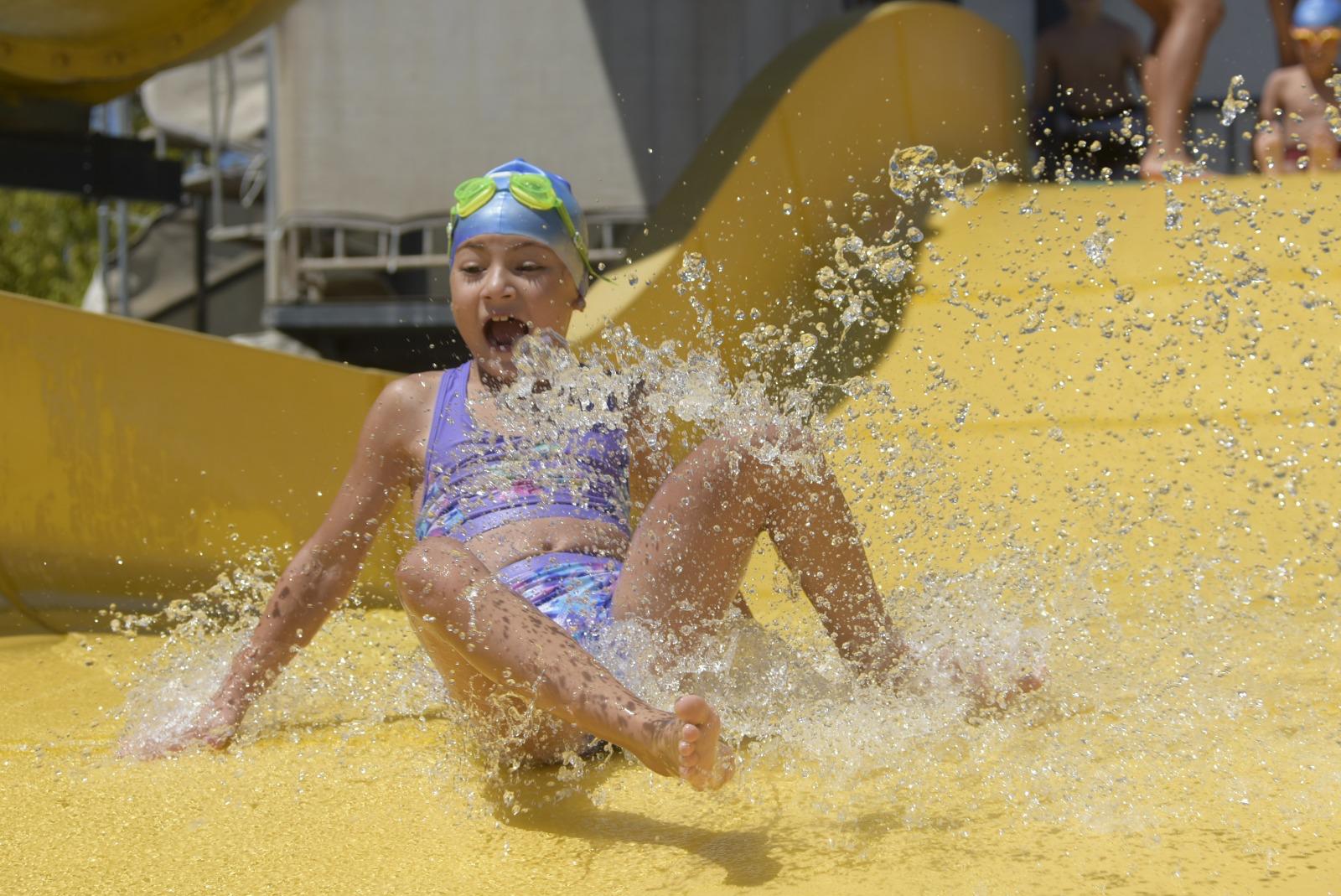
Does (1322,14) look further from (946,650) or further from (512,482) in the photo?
(512,482)

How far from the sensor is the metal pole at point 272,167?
7156 mm

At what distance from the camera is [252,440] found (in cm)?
325

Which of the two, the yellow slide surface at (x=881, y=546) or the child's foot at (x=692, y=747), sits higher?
the child's foot at (x=692, y=747)

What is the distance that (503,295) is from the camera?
2281mm

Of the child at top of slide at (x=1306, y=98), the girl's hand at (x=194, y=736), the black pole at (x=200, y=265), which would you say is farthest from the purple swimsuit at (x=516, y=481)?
the black pole at (x=200, y=265)

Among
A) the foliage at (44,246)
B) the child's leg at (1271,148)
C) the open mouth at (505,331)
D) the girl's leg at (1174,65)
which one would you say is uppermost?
the girl's leg at (1174,65)

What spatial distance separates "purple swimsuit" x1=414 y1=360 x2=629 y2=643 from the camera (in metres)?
2.16

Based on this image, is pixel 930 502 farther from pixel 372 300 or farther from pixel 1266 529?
pixel 372 300

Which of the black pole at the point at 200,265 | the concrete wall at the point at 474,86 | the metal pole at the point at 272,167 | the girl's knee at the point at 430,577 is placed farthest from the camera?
the black pole at the point at 200,265

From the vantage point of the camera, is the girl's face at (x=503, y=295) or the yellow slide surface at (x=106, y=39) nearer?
the girl's face at (x=503, y=295)

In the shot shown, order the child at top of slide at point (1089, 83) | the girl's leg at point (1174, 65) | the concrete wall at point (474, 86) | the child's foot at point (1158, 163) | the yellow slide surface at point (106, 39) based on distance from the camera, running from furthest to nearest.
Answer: the concrete wall at point (474, 86)
the child at top of slide at point (1089, 83)
the girl's leg at point (1174, 65)
the child's foot at point (1158, 163)
the yellow slide surface at point (106, 39)

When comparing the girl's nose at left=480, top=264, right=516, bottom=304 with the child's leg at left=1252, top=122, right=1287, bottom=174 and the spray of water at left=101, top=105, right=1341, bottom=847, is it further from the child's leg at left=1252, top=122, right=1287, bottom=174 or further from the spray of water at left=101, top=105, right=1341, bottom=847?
the child's leg at left=1252, top=122, right=1287, bottom=174

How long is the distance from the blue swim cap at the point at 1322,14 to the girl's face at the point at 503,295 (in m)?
4.28

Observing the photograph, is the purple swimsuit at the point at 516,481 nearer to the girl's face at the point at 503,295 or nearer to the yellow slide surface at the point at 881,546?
the girl's face at the point at 503,295
